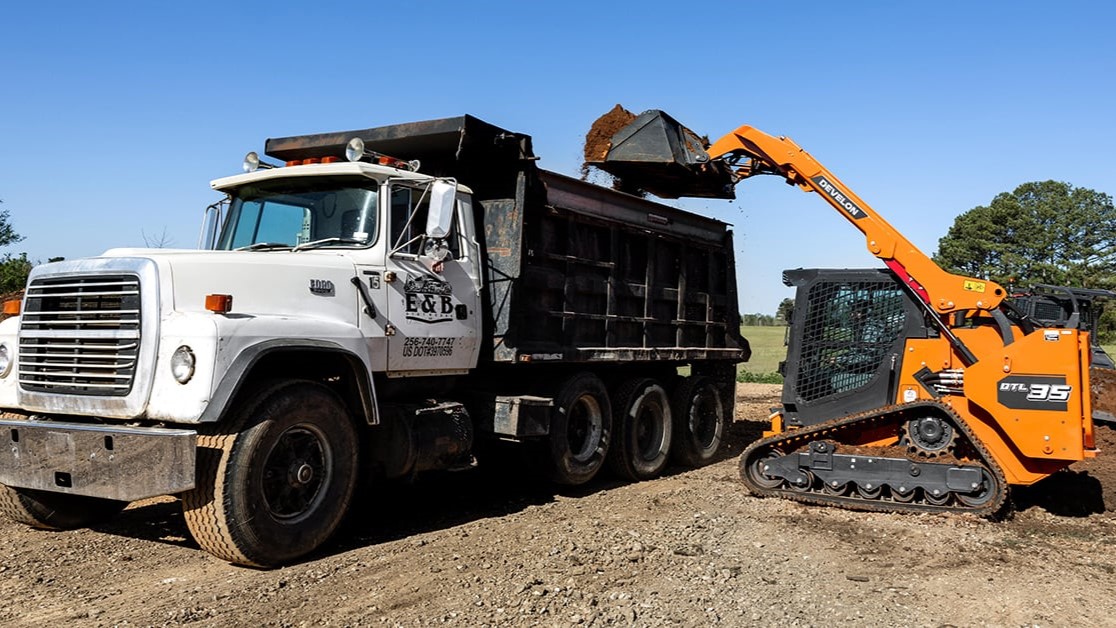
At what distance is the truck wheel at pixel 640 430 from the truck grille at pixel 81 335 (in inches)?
209

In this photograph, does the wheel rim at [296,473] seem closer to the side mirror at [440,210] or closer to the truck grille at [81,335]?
the truck grille at [81,335]

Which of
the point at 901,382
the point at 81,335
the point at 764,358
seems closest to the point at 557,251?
the point at 901,382

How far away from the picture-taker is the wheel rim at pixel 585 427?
9076 mm

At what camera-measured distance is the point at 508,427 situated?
7.89m

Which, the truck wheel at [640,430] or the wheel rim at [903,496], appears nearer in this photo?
the wheel rim at [903,496]

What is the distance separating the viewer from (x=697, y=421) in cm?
1119

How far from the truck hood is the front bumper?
86 centimetres

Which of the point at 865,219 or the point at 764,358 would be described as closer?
the point at 865,219

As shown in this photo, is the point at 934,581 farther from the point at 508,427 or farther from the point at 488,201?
the point at 488,201

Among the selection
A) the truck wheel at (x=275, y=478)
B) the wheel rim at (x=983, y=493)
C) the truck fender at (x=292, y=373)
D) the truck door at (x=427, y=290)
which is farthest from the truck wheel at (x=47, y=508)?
the wheel rim at (x=983, y=493)

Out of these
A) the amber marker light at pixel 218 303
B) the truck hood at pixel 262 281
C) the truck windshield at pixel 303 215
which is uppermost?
the truck windshield at pixel 303 215

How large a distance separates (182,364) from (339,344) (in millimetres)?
1110

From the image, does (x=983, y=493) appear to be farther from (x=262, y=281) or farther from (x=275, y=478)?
(x=262, y=281)

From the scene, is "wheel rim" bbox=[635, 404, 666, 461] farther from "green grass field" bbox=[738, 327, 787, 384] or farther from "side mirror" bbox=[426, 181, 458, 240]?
"green grass field" bbox=[738, 327, 787, 384]
